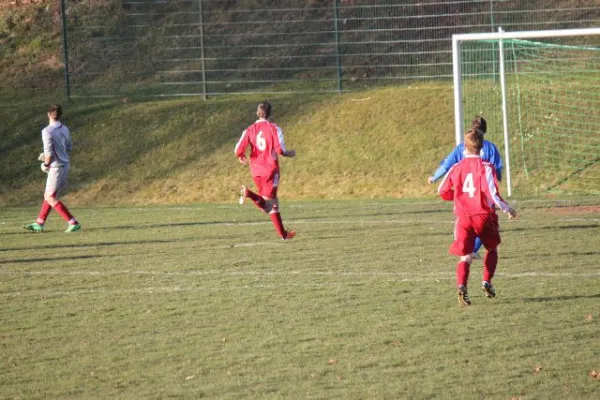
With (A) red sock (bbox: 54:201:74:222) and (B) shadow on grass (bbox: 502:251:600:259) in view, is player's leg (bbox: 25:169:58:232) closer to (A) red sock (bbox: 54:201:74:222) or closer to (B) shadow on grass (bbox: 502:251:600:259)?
(A) red sock (bbox: 54:201:74:222)

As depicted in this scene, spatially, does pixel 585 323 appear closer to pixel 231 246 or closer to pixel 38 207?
pixel 231 246

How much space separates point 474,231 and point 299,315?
1616 mm

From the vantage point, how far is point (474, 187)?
31.4ft

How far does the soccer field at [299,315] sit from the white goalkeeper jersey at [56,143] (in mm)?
1218

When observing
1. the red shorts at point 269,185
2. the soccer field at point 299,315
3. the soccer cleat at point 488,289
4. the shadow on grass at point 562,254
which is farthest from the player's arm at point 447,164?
the red shorts at point 269,185

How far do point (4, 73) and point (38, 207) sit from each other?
29.5 ft

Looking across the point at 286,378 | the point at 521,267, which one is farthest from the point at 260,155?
the point at 286,378

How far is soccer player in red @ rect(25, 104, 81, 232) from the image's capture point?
16.4m

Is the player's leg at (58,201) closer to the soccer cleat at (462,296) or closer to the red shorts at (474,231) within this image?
the red shorts at (474,231)

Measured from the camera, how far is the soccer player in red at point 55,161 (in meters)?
16.4

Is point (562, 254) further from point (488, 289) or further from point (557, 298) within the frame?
point (488, 289)

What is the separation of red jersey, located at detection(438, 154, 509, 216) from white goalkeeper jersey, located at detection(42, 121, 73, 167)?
8205mm

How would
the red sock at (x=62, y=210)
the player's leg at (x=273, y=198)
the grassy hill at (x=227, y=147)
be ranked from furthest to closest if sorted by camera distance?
the grassy hill at (x=227, y=147) → the red sock at (x=62, y=210) → the player's leg at (x=273, y=198)

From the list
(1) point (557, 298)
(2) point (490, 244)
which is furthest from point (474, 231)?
(1) point (557, 298)
